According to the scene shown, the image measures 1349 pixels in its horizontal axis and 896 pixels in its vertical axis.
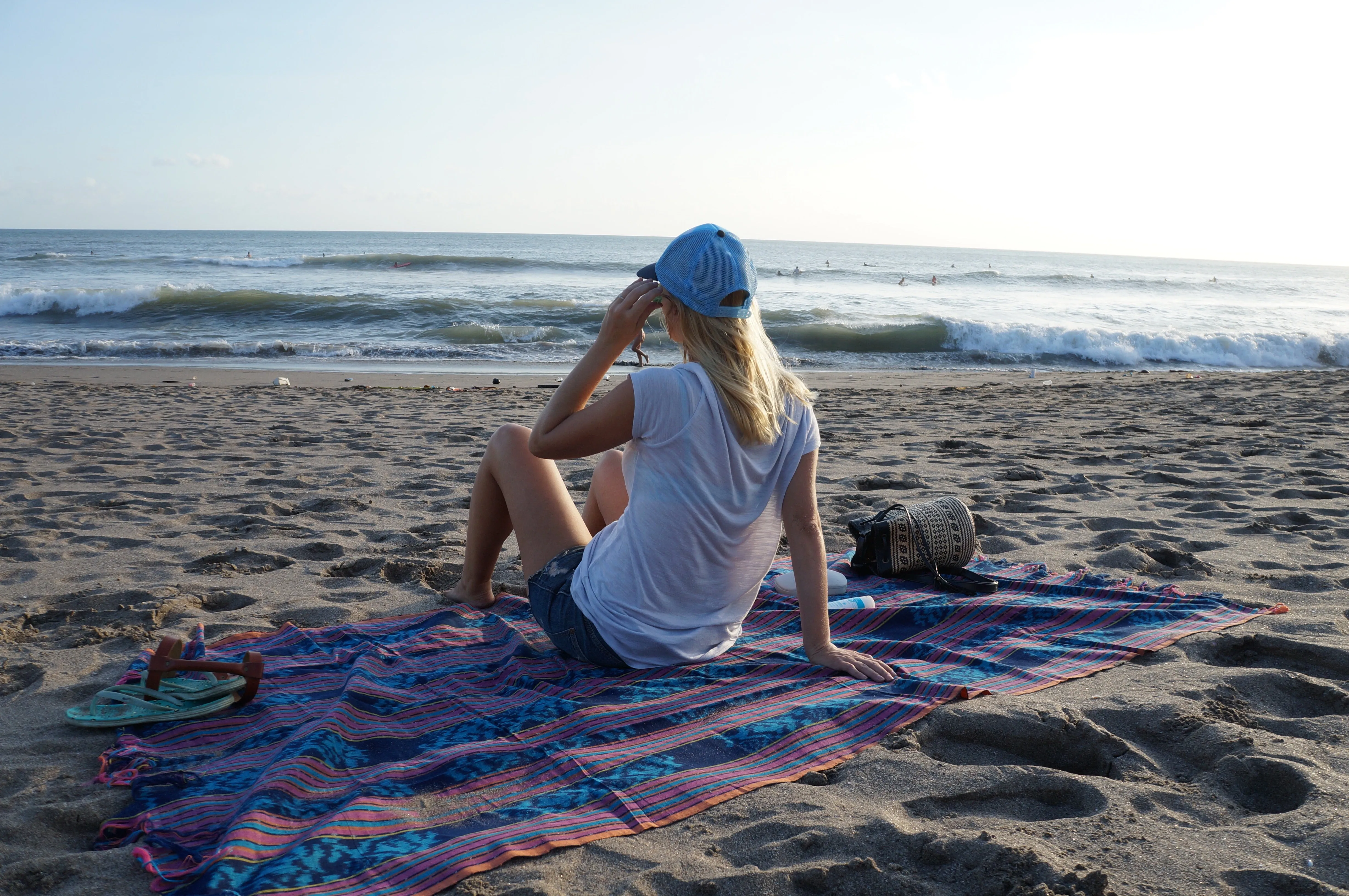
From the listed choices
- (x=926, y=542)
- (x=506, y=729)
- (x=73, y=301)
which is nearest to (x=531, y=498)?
(x=506, y=729)

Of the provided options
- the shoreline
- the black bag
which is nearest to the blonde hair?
the black bag

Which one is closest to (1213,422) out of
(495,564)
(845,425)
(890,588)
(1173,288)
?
(845,425)

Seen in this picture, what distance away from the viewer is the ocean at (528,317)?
49.1 ft

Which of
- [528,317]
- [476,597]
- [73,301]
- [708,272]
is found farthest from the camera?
[528,317]

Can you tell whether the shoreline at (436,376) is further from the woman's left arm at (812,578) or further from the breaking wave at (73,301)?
the woman's left arm at (812,578)

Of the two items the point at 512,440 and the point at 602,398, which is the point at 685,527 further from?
the point at 512,440

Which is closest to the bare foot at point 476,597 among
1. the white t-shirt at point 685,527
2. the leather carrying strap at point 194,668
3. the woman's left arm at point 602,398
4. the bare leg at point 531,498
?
the bare leg at point 531,498

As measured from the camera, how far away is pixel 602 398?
2.20m

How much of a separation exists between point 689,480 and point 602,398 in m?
0.30

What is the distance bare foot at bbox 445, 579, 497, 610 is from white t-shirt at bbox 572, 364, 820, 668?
30.7 inches

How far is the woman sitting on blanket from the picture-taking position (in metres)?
2.15

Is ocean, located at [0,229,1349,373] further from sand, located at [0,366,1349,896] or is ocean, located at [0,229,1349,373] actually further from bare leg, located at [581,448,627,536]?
bare leg, located at [581,448,627,536]

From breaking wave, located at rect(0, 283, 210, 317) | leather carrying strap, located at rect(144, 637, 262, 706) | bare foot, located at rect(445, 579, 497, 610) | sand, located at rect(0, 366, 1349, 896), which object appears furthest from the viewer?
breaking wave, located at rect(0, 283, 210, 317)

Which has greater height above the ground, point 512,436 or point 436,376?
point 512,436
